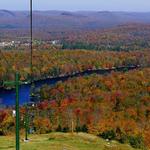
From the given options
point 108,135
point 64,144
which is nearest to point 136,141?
point 108,135

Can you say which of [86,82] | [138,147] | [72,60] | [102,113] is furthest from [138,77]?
[138,147]

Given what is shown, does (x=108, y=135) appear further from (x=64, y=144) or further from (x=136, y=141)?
(x=64, y=144)

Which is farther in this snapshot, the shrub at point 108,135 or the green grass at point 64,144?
the shrub at point 108,135

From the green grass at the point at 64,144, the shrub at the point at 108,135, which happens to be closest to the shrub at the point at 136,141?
the shrub at the point at 108,135

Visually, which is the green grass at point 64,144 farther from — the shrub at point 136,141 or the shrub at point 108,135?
the shrub at point 108,135

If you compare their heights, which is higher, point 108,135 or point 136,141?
point 136,141

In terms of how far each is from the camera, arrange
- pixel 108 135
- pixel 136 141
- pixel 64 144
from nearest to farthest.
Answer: pixel 64 144 → pixel 136 141 → pixel 108 135

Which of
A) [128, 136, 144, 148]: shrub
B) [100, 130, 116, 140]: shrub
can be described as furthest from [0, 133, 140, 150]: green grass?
[100, 130, 116, 140]: shrub

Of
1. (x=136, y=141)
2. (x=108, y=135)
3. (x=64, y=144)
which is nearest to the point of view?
(x=64, y=144)

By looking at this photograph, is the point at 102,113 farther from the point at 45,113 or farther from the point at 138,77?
the point at 138,77

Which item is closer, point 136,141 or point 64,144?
point 64,144

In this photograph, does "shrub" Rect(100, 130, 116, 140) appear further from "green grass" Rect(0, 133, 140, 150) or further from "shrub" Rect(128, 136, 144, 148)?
"green grass" Rect(0, 133, 140, 150)
